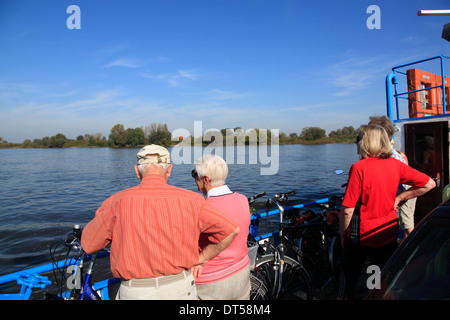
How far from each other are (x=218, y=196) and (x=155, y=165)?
53cm

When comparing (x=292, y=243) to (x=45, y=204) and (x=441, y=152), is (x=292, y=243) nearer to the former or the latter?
(x=441, y=152)

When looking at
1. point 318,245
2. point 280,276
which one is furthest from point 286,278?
point 318,245

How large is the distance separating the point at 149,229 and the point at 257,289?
1.71 metres

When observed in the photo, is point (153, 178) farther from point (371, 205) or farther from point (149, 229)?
point (371, 205)

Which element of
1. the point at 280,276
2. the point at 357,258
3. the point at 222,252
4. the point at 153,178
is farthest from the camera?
the point at 280,276

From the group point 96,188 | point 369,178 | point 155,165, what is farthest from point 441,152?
point 96,188

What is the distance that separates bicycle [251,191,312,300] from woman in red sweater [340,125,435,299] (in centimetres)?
73

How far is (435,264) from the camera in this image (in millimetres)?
1842

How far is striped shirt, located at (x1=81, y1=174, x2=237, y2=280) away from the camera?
1.63 m

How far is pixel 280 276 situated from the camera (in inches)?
121

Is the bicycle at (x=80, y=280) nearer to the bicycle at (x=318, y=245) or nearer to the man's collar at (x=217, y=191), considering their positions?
the man's collar at (x=217, y=191)

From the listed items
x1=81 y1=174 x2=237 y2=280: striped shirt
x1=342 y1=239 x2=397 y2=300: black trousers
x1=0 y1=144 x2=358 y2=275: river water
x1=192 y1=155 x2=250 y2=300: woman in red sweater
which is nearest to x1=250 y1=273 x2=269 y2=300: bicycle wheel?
x1=192 y1=155 x2=250 y2=300: woman in red sweater
